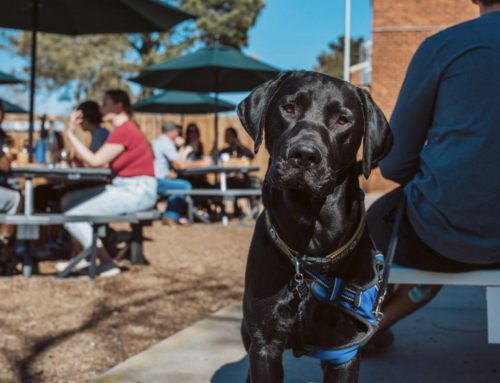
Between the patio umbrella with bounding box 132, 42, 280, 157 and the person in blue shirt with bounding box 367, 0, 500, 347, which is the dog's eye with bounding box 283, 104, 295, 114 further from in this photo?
the patio umbrella with bounding box 132, 42, 280, 157

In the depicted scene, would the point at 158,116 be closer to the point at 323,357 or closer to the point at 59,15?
the point at 59,15

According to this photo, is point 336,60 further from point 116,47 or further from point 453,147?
point 453,147

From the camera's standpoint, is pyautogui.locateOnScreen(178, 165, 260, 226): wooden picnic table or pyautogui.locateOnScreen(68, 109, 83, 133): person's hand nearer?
pyautogui.locateOnScreen(68, 109, 83, 133): person's hand

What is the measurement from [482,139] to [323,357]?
1044mm

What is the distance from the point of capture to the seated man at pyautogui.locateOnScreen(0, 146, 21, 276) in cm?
527

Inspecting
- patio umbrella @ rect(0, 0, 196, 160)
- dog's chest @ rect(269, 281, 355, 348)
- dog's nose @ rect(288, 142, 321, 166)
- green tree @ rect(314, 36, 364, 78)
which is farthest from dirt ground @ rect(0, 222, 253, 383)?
green tree @ rect(314, 36, 364, 78)

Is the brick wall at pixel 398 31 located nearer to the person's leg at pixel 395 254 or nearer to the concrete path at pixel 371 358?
the concrete path at pixel 371 358

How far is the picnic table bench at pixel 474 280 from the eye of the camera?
2.58 m

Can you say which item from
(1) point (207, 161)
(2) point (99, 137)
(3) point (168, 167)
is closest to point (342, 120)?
(2) point (99, 137)

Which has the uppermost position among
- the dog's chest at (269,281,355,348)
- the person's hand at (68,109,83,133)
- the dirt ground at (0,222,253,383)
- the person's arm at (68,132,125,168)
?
the person's hand at (68,109,83,133)

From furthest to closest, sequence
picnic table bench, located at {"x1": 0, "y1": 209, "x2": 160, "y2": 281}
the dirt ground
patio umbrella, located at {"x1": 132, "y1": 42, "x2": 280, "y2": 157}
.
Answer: patio umbrella, located at {"x1": 132, "y1": 42, "x2": 280, "y2": 157}
picnic table bench, located at {"x1": 0, "y1": 209, "x2": 160, "y2": 281}
the dirt ground

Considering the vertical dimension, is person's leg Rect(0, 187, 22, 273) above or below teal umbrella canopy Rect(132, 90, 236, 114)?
below

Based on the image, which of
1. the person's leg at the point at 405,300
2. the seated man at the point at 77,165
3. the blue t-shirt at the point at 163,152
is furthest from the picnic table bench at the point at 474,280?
the blue t-shirt at the point at 163,152

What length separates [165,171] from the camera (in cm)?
1016
